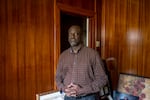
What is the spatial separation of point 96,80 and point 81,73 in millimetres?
162

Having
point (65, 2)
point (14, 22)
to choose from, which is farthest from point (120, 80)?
point (14, 22)

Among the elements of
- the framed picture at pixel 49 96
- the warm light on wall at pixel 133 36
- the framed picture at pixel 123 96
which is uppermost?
the warm light on wall at pixel 133 36

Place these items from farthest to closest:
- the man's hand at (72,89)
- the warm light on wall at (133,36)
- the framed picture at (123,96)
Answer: the warm light on wall at (133,36), the framed picture at (123,96), the man's hand at (72,89)

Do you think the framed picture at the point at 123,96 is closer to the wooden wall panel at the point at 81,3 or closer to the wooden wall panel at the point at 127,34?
the wooden wall panel at the point at 127,34

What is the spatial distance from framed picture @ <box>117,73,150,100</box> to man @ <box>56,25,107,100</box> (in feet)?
3.30

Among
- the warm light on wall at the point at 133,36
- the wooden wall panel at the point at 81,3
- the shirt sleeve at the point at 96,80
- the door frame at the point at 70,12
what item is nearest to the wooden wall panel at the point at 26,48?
the door frame at the point at 70,12

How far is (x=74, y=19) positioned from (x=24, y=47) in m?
1.57

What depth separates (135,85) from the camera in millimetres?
2711

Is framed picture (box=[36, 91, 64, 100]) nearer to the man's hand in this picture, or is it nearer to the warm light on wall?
the man's hand

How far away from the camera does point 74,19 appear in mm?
3426

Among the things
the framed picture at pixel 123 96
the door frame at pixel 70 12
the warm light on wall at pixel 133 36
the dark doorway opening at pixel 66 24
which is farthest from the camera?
the dark doorway opening at pixel 66 24

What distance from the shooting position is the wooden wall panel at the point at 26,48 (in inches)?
74.0

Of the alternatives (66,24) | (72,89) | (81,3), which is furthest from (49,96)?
(66,24)

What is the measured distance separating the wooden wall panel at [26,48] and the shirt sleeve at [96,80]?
0.66 metres
